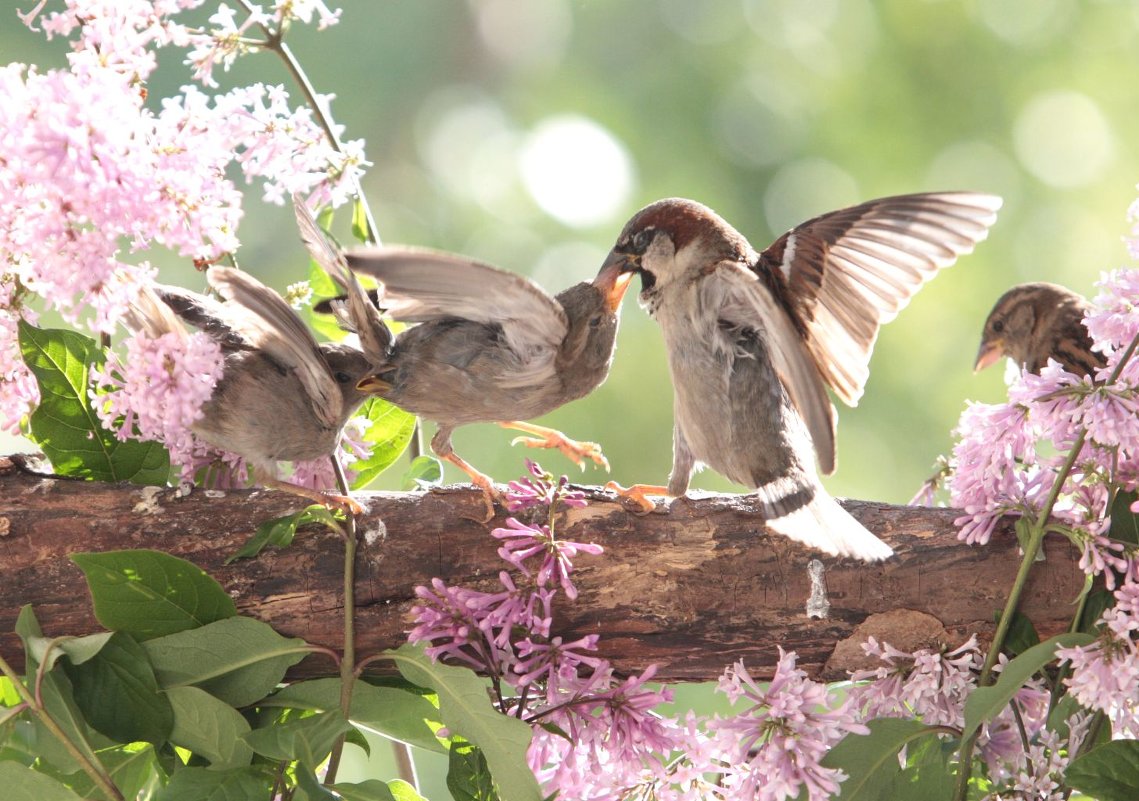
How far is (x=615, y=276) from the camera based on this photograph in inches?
50.8

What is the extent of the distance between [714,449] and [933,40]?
13.5 ft

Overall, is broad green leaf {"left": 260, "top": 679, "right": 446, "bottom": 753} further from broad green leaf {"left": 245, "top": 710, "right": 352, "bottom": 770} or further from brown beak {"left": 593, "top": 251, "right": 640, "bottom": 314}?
brown beak {"left": 593, "top": 251, "right": 640, "bottom": 314}

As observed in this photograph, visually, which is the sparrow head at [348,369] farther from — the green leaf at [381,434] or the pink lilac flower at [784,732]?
the pink lilac flower at [784,732]

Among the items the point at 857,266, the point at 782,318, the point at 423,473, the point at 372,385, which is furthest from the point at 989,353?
the point at 372,385

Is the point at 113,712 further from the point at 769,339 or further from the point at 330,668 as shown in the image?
the point at 769,339

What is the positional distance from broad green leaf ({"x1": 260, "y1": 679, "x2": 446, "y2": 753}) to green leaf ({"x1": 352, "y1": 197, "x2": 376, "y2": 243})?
556 mm

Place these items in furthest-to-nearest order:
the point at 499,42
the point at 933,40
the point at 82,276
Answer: the point at 499,42, the point at 933,40, the point at 82,276

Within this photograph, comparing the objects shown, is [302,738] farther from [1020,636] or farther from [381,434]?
[1020,636]

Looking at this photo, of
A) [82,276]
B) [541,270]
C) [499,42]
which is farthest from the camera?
[499,42]

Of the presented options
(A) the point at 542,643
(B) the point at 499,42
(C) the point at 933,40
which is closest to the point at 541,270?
(B) the point at 499,42

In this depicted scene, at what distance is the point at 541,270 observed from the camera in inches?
170

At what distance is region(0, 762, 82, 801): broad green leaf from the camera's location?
0.97 m

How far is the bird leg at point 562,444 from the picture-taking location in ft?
4.59

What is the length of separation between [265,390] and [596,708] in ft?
1.54
